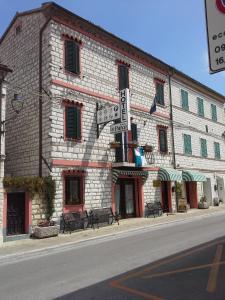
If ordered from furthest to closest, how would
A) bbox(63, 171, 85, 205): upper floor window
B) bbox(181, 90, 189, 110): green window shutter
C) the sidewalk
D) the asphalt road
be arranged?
bbox(181, 90, 189, 110): green window shutter < bbox(63, 171, 85, 205): upper floor window < the sidewalk < the asphalt road

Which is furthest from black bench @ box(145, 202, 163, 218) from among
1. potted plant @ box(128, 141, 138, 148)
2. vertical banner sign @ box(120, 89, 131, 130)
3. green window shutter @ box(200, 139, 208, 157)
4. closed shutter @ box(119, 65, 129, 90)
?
green window shutter @ box(200, 139, 208, 157)

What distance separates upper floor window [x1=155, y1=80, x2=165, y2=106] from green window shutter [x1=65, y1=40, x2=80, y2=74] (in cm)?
765

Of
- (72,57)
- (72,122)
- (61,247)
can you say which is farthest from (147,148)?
(61,247)

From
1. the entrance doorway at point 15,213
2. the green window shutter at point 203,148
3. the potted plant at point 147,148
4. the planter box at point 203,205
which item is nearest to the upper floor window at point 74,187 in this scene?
the entrance doorway at point 15,213

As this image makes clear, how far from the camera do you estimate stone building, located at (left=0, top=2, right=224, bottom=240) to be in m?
17.0

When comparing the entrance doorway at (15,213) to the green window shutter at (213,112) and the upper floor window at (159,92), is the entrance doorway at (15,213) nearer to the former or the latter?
the upper floor window at (159,92)

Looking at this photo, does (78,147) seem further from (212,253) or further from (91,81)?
(212,253)

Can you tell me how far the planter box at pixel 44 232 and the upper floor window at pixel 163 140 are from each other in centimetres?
1101

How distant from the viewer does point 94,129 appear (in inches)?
734

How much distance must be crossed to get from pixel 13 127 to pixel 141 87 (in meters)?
8.67

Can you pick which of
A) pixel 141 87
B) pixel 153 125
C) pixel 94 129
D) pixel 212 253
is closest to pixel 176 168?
pixel 153 125

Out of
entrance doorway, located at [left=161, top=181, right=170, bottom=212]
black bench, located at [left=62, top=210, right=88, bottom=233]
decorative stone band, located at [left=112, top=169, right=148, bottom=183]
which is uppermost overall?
decorative stone band, located at [left=112, top=169, right=148, bottom=183]

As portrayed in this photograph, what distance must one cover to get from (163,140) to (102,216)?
859cm

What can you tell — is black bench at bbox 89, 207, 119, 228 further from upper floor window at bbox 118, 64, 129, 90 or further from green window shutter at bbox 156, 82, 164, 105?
green window shutter at bbox 156, 82, 164, 105
